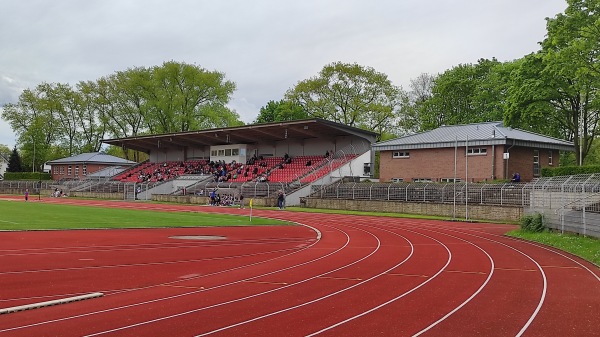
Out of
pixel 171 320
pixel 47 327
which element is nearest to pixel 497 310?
pixel 171 320

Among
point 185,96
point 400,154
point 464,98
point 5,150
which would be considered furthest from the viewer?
point 5,150

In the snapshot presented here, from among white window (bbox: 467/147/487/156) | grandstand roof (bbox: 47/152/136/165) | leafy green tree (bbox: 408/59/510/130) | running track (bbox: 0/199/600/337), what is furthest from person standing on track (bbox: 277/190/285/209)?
grandstand roof (bbox: 47/152/136/165)

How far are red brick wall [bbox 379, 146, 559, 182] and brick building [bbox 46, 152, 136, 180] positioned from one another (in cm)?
5205

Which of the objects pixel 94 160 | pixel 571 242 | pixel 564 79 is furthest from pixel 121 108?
pixel 571 242

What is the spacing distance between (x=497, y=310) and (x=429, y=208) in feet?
96.4

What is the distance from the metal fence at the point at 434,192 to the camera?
34.2m

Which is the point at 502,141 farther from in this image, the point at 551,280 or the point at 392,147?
the point at 551,280

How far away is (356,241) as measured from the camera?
21.3 m

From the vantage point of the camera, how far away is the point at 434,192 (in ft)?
128

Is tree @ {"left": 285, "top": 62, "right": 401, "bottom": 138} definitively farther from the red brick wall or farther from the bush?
the bush

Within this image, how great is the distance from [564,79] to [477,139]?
26.6 ft

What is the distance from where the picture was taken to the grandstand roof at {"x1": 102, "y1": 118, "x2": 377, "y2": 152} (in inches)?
2128

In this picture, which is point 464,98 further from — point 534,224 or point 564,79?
point 534,224

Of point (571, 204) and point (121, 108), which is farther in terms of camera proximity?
point (121, 108)
